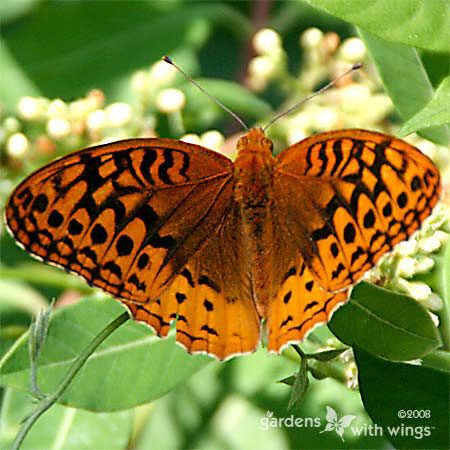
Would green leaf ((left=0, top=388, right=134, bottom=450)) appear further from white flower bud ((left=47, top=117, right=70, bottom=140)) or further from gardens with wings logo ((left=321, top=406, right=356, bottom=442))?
white flower bud ((left=47, top=117, right=70, bottom=140))

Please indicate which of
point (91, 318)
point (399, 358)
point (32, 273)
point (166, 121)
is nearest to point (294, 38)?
point (166, 121)

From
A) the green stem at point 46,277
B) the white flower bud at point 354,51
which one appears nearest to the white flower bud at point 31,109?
the green stem at point 46,277

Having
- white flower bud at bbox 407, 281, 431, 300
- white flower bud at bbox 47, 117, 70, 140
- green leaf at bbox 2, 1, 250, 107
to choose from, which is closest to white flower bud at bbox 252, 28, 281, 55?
green leaf at bbox 2, 1, 250, 107

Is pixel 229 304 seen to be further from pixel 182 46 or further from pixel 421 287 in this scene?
pixel 182 46

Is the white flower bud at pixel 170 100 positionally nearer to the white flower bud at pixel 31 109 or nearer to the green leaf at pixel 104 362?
the white flower bud at pixel 31 109

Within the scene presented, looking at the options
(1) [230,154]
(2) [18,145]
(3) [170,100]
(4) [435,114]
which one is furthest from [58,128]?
(4) [435,114]
